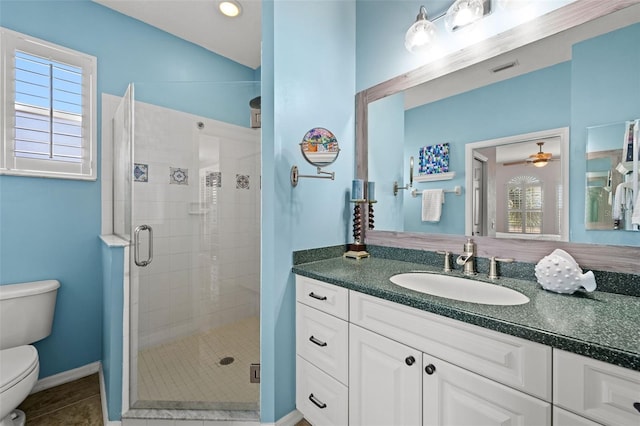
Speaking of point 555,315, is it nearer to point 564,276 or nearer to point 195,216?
point 564,276

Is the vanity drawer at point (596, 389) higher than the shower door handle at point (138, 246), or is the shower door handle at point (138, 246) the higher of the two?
the shower door handle at point (138, 246)

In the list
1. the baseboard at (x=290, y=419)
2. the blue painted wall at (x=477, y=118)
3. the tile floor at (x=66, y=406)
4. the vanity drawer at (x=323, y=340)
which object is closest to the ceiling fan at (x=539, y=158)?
the blue painted wall at (x=477, y=118)

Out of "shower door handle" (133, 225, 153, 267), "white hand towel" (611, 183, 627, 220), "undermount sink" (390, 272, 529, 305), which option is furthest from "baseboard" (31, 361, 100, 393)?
"white hand towel" (611, 183, 627, 220)

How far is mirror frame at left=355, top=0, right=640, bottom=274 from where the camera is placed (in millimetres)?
993

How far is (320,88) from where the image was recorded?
1.61 m

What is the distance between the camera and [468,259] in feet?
4.16

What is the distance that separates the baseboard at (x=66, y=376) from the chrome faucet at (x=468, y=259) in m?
Answer: 2.54

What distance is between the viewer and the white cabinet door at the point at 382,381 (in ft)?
3.10

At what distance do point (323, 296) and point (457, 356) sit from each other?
A: 1.97ft

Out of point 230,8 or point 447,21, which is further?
point 230,8

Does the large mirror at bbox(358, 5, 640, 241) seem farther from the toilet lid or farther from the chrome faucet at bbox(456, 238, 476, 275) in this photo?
the toilet lid

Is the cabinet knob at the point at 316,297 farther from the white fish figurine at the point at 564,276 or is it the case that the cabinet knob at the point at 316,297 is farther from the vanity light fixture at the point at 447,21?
the vanity light fixture at the point at 447,21

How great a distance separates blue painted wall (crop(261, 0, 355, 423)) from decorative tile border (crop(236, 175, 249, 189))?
58 cm

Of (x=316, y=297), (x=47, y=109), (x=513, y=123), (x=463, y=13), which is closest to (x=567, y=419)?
(x=316, y=297)
